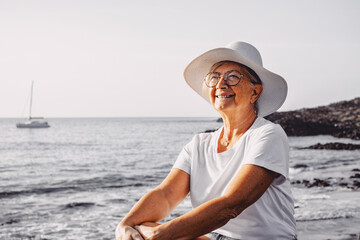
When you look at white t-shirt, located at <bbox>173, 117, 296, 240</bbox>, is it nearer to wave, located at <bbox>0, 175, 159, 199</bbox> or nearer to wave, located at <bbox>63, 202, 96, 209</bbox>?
wave, located at <bbox>63, 202, 96, 209</bbox>

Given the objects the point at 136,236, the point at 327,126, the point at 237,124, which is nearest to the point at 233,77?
the point at 237,124

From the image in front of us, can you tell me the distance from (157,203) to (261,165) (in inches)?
27.7

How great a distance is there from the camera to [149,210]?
226cm

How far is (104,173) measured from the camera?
16641mm

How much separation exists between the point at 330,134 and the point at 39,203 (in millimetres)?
29851

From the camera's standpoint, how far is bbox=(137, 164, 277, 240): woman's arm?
1915 millimetres

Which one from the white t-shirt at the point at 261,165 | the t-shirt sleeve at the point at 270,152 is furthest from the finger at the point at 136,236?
the t-shirt sleeve at the point at 270,152

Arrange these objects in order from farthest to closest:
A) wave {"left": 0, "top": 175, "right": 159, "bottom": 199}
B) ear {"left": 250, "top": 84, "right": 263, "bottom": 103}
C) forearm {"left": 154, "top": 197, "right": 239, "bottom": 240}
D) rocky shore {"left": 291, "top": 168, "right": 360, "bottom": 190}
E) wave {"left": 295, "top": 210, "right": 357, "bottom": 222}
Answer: wave {"left": 0, "top": 175, "right": 159, "bottom": 199} < rocky shore {"left": 291, "top": 168, "right": 360, "bottom": 190} < wave {"left": 295, "top": 210, "right": 357, "bottom": 222} < ear {"left": 250, "top": 84, "right": 263, "bottom": 103} < forearm {"left": 154, "top": 197, "right": 239, "bottom": 240}

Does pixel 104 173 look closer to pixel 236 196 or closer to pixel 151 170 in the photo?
pixel 151 170

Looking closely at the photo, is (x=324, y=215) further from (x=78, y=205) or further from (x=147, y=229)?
(x=78, y=205)

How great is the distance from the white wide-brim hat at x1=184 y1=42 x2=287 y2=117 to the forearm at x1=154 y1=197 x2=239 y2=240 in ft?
2.80

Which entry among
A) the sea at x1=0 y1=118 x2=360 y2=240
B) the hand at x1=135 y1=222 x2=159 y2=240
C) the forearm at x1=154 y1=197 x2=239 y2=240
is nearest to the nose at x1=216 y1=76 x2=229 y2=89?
the forearm at x1=154 y1=197 x2=239 y2=240

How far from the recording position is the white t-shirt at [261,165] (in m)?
1.99

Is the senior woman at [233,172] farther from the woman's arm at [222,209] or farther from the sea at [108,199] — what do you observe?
the sea at [108,199]
